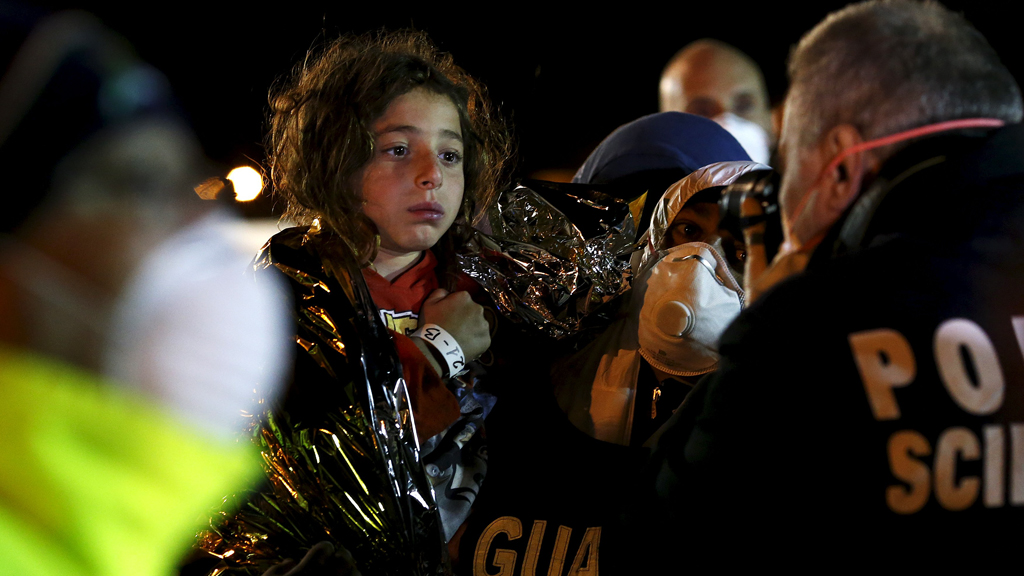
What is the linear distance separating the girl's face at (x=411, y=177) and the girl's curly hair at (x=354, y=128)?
21 millimetres

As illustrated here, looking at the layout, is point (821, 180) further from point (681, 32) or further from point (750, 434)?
point (681, 32)

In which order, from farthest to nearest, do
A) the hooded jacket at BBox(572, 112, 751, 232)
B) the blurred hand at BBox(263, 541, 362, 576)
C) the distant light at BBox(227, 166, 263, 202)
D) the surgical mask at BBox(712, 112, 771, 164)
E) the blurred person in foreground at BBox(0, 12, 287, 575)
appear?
the distant light at BBox(227, 166, 263, 202), the surgical mask at BBox(712, 112, 771, 164), the hooded jacket at BBox(572, 112, 751, 232), the blurred hand at BBox(263, 541, 362, 576), the blurred person in foreground at BBox(0, 12, 287, 575)

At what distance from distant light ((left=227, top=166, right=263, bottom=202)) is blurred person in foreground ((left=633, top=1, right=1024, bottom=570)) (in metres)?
2.29

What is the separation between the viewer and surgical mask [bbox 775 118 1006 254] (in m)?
0.62

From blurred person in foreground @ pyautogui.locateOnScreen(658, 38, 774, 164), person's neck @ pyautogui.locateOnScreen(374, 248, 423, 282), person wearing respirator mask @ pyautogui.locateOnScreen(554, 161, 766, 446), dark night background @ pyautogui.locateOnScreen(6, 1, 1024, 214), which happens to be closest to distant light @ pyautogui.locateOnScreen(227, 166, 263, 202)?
dark night background @ pyautogui.locateOnScreen(6, 1, 1024, 214)

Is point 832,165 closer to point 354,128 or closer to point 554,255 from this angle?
point 554,255

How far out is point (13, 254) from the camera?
2.39 ft

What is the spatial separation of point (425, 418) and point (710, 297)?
0.46 meters

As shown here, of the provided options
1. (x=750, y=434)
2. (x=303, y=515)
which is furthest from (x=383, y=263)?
(x=750, y=434)

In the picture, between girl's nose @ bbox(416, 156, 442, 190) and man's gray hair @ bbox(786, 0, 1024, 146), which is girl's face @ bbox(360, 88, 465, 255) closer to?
girl's nose @ bbox(416, 156, 442, 190)

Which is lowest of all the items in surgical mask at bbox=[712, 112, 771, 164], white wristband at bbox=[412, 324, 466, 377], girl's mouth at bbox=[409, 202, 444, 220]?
white wristband at bbox=[412, 324, 466, 377]

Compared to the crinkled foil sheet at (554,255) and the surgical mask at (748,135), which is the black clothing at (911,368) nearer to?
the crinkled foil sheet at (554,255)

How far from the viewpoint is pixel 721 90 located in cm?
275

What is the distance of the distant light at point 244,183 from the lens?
2.62m
